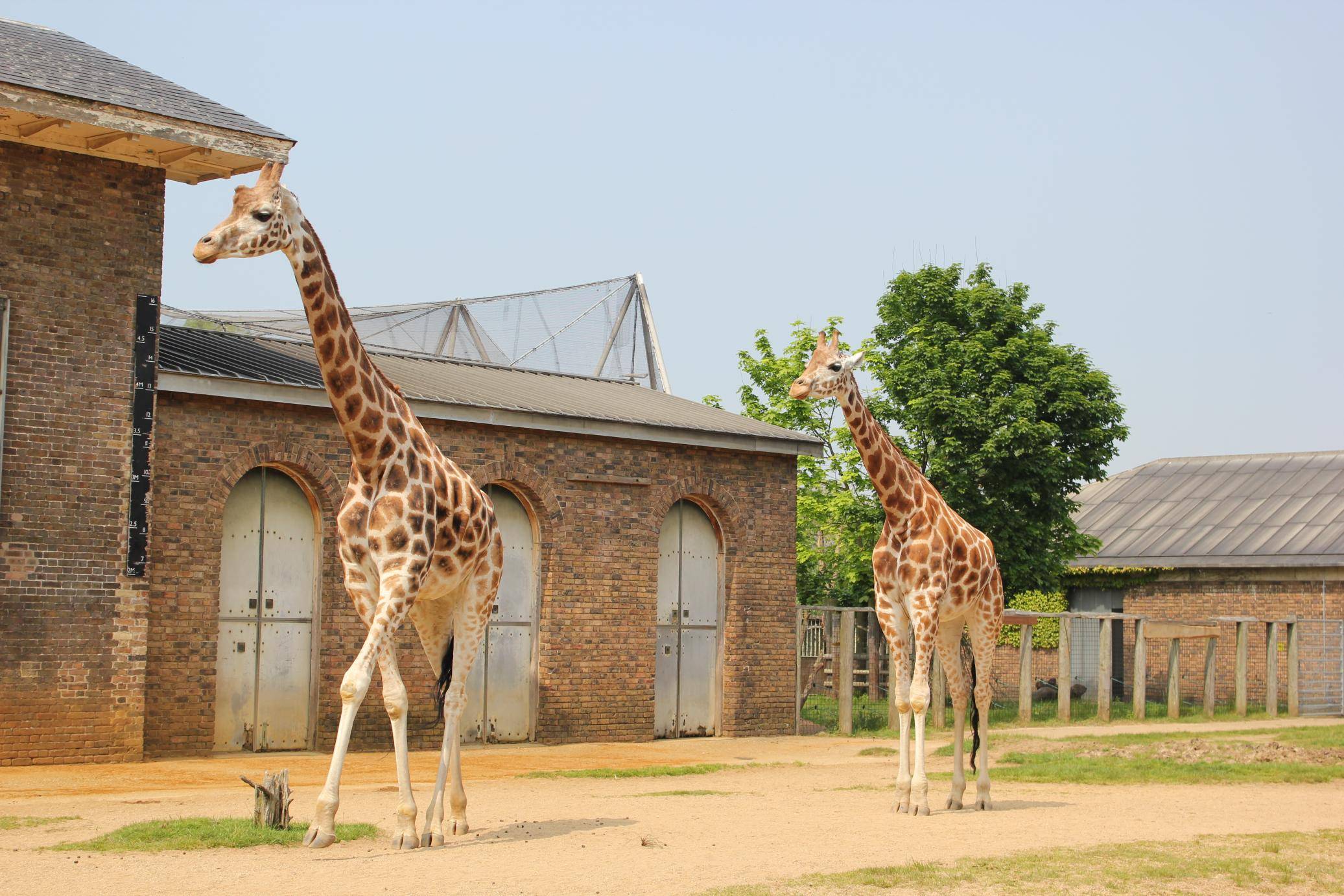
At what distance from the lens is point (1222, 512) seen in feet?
117

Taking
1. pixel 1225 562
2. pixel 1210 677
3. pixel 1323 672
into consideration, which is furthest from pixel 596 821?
pixel 1225 562

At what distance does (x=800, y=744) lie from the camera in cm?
2042

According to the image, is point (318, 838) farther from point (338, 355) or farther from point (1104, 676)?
point (1104, 676)

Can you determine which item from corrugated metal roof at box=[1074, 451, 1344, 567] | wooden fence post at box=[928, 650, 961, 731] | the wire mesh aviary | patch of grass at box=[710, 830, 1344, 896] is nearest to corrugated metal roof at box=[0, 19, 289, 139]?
the wire mesh aviary

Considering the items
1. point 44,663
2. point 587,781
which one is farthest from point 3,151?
point 587,781

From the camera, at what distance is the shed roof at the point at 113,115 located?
46.8ft

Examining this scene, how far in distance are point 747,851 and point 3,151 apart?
1064 cm

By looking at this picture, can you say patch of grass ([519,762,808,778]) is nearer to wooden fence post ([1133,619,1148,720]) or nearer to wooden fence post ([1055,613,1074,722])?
wooden fence post ([1055,613,1074,722])

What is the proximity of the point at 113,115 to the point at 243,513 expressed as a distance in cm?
482

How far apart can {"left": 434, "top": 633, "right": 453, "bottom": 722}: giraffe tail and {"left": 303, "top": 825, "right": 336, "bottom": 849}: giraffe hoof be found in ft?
5.24

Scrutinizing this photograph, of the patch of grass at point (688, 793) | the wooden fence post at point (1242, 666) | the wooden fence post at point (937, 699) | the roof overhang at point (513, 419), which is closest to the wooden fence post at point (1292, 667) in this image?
the wooden fence post at point (1242, 666)

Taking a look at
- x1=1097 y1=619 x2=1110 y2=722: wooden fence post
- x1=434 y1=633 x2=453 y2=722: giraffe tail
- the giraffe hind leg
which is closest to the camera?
x1=434 y1=633 x2=453 y2=722: giraffe tail

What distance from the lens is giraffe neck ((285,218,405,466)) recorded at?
960 cm

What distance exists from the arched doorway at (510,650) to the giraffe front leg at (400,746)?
9.51 metres
